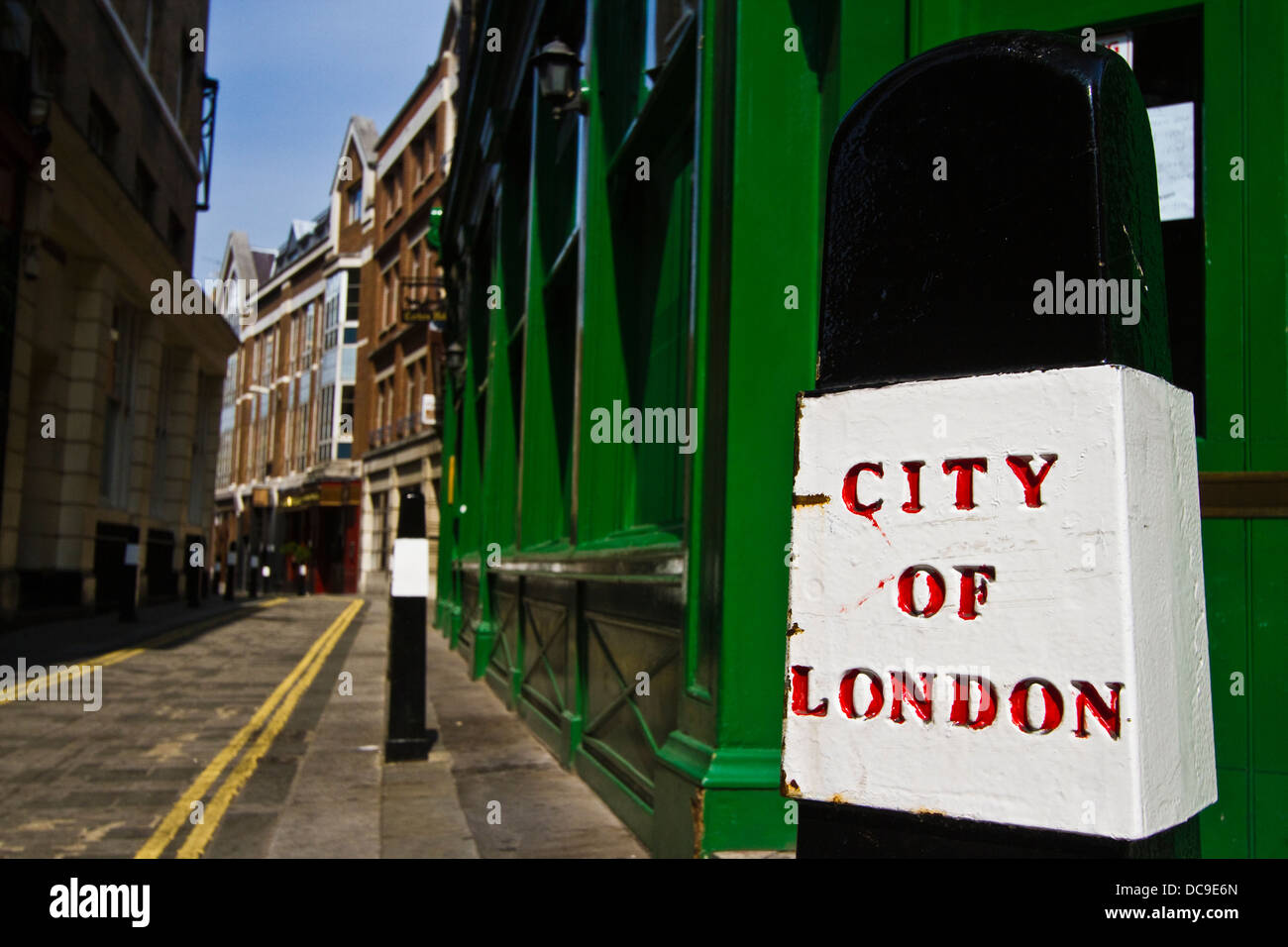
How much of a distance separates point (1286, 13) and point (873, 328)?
240cm

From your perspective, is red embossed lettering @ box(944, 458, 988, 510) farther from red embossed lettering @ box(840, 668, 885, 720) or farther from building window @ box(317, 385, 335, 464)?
building window @ box(317, 385, 335, 464)

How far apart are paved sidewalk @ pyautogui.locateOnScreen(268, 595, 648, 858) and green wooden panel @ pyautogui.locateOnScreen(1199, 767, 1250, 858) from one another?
7.36ft

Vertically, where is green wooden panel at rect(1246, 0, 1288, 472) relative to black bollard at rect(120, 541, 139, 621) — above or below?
above

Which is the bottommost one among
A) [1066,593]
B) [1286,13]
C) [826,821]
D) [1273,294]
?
[826,821]

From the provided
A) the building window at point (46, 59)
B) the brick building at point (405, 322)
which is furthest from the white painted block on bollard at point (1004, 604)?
the brick building at point (405, 322)

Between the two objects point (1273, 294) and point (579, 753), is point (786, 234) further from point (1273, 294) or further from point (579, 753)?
point (579, 753)

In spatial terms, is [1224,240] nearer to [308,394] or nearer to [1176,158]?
[1176,158]

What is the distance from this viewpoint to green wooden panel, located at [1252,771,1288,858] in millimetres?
2826

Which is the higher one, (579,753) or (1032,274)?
(1032,274)

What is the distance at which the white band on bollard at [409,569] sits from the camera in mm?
6750

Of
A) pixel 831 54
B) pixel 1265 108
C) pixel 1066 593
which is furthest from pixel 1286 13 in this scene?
pixel 1066 593

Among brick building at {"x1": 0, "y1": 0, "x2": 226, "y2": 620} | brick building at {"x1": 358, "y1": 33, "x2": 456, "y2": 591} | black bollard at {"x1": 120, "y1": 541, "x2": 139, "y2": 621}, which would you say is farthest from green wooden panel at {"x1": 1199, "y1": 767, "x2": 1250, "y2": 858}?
brick building at {"x1": 358, "y1": 33, "x2": 456, "y2": 591}

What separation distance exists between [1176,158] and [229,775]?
18.0ft
